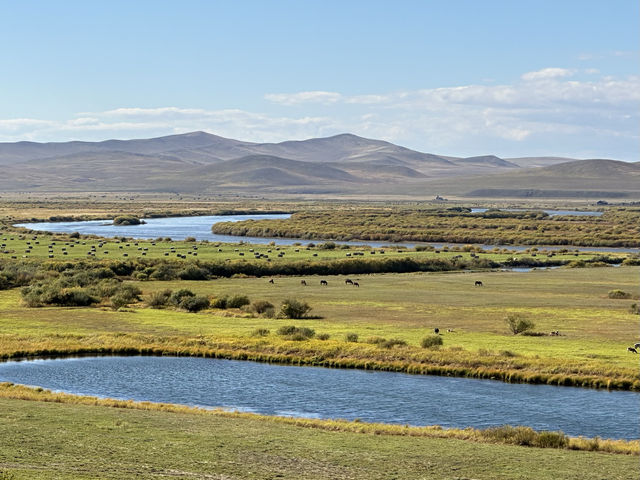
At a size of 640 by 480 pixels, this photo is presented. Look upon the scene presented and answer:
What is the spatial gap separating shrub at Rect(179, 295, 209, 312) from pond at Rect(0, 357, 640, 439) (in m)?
19.1

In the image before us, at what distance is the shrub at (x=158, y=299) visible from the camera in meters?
71.5

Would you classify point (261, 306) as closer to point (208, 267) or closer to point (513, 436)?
point (208, 267)

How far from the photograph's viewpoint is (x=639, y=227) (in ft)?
566

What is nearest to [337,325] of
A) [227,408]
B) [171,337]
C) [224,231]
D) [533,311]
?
[171,337]

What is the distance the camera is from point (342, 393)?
1618 inches

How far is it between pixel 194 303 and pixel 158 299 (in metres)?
4.56

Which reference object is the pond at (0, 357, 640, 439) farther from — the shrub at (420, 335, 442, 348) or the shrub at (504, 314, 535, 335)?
the shrub at (504, 314, 535, 335)

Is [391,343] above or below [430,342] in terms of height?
below

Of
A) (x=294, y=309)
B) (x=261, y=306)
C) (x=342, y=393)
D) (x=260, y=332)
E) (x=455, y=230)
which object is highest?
(x=455, y=230)

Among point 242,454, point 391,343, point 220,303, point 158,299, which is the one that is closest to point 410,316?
point 391,343

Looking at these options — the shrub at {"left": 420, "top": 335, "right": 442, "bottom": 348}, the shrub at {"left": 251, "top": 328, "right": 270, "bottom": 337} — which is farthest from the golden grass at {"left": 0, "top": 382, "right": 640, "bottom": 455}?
the shrub at {"left": 251, "top": 328, "right": 270, "bottom": 337}

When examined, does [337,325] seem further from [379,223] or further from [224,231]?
[379,223]

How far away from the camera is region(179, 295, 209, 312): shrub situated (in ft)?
225

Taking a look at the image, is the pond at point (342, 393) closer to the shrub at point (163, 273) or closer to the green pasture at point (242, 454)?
the green pasture at point (242, 454)
